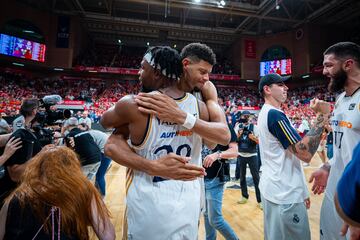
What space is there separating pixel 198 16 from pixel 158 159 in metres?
19.2

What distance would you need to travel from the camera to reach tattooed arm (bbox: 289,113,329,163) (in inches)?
68.7

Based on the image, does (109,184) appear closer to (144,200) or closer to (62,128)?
(62,128)

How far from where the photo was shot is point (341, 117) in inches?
65.2

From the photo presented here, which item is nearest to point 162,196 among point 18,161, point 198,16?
point 18,161

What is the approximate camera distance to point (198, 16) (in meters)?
18.2

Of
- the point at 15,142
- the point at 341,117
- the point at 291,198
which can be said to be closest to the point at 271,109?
the point at 341,117

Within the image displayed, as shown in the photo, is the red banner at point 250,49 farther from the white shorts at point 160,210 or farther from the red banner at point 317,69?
the white shorts at point 160,210

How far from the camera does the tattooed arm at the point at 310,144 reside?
1746mm

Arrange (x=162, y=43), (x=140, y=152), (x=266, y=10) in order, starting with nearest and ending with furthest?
(x=140, y=152)
(x=266, y=10)
(x=162, y=43)

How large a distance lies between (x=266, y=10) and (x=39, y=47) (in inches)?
650

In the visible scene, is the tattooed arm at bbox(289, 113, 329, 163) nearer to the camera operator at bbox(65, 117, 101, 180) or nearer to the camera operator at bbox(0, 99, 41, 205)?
the camera operator at bbox(0, 99, 41, 205)

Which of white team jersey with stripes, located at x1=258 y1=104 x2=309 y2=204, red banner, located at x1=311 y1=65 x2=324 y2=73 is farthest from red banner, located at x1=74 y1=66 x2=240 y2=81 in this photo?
white team jersey with stripes, located at x1=258 y1=104 x2=309 y2=204

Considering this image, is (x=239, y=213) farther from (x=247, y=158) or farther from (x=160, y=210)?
(x=160, y=210)

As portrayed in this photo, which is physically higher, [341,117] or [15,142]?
[341,117]
